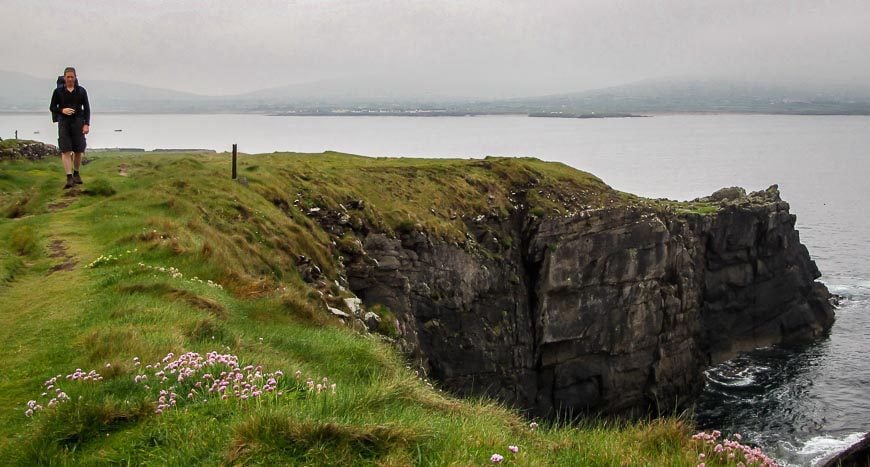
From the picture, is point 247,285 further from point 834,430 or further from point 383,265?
point 834,430

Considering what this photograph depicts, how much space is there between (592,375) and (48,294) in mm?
35931

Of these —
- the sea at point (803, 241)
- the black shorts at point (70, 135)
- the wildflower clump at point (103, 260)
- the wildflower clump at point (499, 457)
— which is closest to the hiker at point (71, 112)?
the black shorts at point (70, 135)

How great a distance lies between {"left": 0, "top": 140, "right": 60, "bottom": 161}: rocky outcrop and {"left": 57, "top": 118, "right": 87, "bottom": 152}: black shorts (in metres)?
16.9

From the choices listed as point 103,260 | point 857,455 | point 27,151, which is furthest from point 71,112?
point 857,455

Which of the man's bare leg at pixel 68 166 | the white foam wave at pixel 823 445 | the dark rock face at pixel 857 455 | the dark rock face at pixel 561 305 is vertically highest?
the man's bare leg at pixel 68 166

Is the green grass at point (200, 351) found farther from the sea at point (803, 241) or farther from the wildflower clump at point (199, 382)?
the sea at point (803, 241)

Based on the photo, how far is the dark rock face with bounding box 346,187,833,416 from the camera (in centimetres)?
3494

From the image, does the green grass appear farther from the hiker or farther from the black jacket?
the black jacket

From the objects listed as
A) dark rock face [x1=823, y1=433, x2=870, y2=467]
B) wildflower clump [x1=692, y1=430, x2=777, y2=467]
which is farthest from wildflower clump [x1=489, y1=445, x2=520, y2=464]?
dark rock face [x1=823, y1=433, x2=870, y2=467]

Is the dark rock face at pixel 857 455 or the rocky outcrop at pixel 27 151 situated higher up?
the rocky outcrop at pixel 27 151

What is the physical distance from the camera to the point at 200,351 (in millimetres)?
9047

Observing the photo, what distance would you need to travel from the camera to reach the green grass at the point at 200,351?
6.17 m

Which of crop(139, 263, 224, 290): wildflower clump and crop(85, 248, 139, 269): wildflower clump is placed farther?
crop(85, 248, 139, 269): wildflower clump

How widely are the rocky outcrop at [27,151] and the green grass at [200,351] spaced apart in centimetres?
1002
